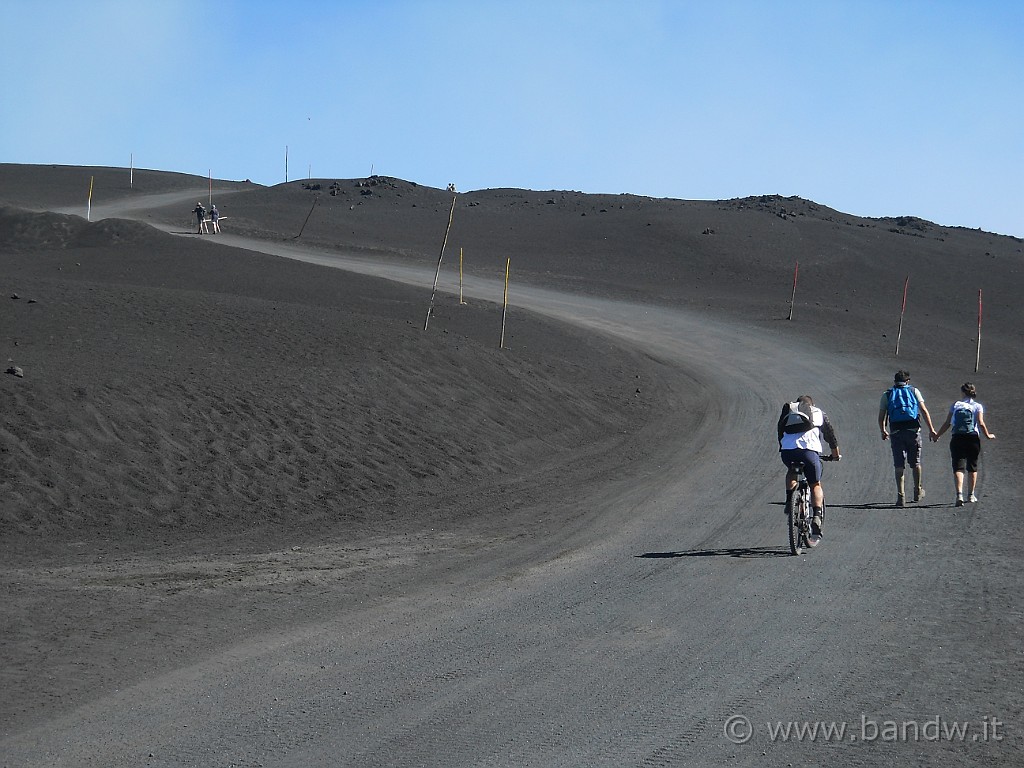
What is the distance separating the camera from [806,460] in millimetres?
11734

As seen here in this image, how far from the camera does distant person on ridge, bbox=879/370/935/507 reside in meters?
14.8

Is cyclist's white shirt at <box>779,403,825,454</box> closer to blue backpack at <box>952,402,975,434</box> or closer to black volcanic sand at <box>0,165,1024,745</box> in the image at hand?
black volcanic sand at <box>0,165,1024,745</box>

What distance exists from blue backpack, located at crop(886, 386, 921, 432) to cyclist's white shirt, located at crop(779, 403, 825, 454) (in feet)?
11.8

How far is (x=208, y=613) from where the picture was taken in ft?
29.6

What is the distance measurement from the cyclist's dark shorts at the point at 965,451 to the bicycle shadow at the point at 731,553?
433cm

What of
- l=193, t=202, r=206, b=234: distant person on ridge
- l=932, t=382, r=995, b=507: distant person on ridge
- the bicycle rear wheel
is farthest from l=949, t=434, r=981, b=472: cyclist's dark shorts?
l=193, t=202, r=206, b=234: distant person on ridge

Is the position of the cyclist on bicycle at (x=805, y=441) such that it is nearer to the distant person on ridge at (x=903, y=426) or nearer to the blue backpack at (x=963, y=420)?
the distant person on ridge at (x=903, y=426)

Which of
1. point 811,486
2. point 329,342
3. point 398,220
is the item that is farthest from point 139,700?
point 398,220

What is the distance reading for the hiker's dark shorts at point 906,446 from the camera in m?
14.8

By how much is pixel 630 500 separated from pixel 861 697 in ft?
27.7

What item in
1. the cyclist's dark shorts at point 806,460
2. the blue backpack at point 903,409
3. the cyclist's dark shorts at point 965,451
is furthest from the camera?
the blue backpack at point 903,409

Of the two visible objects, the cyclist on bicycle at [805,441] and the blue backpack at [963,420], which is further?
the blue backpack at [963,420]

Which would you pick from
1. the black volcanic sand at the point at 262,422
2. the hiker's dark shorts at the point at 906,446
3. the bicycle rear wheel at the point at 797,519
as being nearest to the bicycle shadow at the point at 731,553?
the bicycle rear wheel at the point at 797,519

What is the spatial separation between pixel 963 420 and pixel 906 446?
0.92 metres
